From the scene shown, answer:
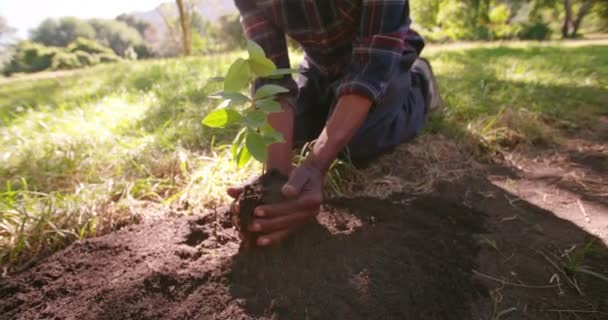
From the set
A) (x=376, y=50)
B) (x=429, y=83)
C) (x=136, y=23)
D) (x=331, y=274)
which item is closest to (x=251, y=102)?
(x=331, y=274)

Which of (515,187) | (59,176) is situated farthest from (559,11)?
(59,176)

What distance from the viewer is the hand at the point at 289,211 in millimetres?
859

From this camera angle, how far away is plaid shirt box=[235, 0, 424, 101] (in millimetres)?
→ 1135

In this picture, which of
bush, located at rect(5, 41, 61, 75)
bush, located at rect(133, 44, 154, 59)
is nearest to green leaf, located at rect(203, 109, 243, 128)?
bush, located at rect(5, 41, 61, 75)

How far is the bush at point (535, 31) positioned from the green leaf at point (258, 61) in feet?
61.5

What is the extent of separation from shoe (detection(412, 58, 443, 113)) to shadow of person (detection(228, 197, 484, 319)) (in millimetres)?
1119

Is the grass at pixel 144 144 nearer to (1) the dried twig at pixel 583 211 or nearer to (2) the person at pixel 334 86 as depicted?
(2) the person at pixel 334 86

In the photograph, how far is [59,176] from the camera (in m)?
1.58

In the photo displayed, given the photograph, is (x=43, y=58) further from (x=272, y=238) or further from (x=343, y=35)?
(x=272, y=238)

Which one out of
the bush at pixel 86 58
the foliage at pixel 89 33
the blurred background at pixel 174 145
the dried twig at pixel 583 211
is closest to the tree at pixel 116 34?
the foliage at pixel 89 33

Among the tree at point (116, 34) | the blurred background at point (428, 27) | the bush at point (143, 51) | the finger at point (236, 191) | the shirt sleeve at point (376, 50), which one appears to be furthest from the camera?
the tree at point (116, 34)

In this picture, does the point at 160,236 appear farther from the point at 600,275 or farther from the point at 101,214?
the point at 600,275

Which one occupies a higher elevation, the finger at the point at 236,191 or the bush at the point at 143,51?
the bush at the point at 143,51

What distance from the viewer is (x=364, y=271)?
2.76 ft
